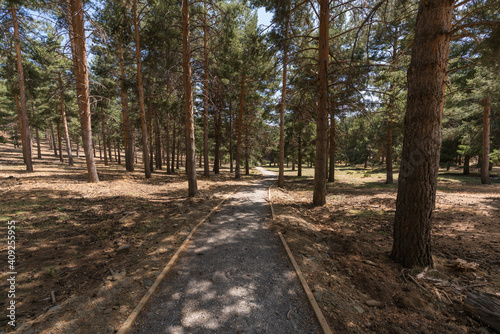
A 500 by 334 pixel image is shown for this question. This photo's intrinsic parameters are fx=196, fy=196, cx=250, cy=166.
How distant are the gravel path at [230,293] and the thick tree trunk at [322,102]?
4.77 m

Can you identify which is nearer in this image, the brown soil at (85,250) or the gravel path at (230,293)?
the gravel path at (230,293)

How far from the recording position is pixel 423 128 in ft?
12.4

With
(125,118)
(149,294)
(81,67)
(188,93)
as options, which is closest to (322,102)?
(188,93)

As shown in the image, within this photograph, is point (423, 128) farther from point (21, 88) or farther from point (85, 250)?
point (21, 88)

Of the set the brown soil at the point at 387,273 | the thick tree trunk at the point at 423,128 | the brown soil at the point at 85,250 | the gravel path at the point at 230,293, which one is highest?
the thick tree trunk at the point at 423,128

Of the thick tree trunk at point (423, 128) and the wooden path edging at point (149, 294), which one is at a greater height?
the thick tree trunk at point (423, 128)

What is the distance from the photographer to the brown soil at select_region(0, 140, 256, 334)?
2.72 m

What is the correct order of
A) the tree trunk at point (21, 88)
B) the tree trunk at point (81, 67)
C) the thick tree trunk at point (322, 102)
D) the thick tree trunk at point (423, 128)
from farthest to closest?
the tree trunk at point (21, 88)
the tree trunk at point (81, 67)
the thick tree trunk at point (322, 102)
the thick tree trunk at point (423, 128)

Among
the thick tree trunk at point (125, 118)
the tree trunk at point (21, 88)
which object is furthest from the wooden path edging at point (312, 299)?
the tree trunk at point (21, 88)

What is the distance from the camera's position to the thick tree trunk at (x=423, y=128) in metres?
3.71

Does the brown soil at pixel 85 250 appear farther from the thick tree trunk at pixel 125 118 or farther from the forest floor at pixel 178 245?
the thick tree trunk at pixel 125 118

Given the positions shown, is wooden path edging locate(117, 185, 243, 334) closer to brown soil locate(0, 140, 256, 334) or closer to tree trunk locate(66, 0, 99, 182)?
brown soil locate(0, 140, 256, 334)

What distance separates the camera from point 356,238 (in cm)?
578

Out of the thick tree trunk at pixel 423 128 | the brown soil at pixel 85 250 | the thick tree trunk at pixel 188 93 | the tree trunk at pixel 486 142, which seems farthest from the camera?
the tree trunk at pixel 486 142
